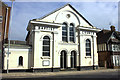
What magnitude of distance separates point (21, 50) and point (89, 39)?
1179 cm

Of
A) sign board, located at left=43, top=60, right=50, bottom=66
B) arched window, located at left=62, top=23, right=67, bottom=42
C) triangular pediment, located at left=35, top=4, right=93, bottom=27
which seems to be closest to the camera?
sign board, located at left=43, top=60, right=50, bottom=66

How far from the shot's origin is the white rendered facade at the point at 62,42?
1900cm

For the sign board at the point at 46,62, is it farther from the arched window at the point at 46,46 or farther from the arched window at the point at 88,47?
the arched window at the point at 88,47

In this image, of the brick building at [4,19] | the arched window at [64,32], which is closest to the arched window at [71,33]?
the arched window at [64,32]

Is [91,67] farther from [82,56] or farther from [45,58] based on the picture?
[45,58]

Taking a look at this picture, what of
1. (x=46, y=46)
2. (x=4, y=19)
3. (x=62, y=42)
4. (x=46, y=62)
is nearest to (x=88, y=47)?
(x=62, y=42)

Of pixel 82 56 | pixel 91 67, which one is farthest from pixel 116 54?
pixel 82 56

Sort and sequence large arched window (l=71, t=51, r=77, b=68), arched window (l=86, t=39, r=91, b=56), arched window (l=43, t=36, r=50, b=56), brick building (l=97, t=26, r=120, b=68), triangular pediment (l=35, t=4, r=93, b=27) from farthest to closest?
1. brick building (l=97, t=26, r=120, b=68)
2. arched window (l=86, t=39, r=91, b=56)
3. large arched window (l=71, t=51, r=77, b=68)
4. triangular pediment (l=35, t=4, r=93, b=27)
5. arched window (l=43, t=36, r=50, b=56)

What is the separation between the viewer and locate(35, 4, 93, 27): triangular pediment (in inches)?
806

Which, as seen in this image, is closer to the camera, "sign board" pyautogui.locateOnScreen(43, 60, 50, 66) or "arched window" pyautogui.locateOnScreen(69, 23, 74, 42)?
"sign board" pyautogui.locateOnScreen(43, 60, 50, 66)

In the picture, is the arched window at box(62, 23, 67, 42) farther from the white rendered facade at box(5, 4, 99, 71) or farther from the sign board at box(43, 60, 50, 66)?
the sign board at box(43, 60, 50, 66)

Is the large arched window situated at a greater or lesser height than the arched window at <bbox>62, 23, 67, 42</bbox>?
lesser

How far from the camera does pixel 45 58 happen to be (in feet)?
62.5

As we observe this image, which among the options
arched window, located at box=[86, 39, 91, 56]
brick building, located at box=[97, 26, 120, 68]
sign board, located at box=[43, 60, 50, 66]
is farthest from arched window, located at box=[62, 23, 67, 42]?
brick building, located at box=[97, 26, 120, 68]
